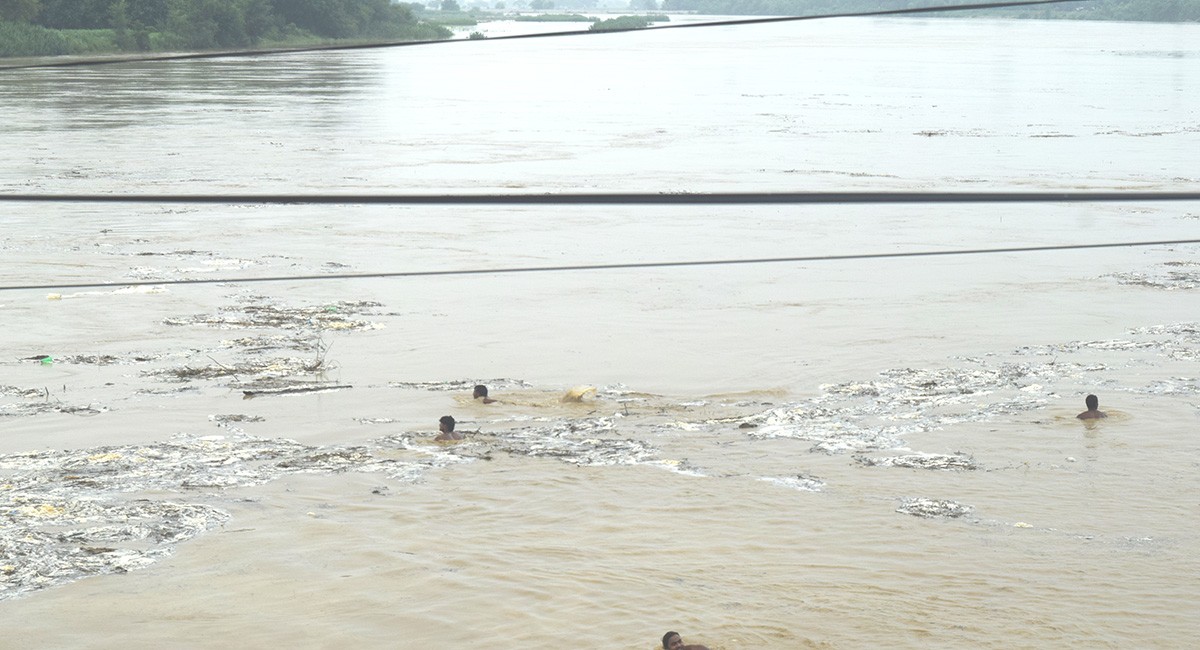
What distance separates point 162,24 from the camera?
70188 millimetres

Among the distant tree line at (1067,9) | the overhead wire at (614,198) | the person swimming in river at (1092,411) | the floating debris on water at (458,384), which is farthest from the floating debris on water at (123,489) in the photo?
the distant tree line at (1067,9)

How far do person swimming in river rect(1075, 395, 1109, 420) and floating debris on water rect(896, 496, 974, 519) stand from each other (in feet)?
6.73

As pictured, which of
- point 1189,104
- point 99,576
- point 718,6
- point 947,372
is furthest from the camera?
point 718,6

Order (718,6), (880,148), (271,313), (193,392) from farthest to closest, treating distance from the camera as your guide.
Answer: (718,6) < (880,148) < (271,313) < (193,392)

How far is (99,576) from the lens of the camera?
791 cm

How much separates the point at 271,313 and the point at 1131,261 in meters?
10.4

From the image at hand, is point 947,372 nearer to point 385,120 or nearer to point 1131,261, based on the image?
point 1131,261

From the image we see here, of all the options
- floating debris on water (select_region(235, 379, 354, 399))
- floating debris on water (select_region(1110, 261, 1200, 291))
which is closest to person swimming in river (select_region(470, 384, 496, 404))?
floating debris on water (select_region(235, 379, 354, 399))

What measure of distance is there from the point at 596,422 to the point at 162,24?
64217 mm

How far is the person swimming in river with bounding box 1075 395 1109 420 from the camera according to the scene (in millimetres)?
10750

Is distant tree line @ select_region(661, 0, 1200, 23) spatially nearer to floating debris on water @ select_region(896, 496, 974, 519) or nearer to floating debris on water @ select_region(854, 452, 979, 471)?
floating debris on water @ select_region(854, 452, 979, 471)

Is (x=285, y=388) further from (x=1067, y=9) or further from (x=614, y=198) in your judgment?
(x=1067, y=9)

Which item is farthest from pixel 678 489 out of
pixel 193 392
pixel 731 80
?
pixel 731 80

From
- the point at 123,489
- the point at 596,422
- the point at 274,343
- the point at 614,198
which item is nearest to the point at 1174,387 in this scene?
the point at 596,422
